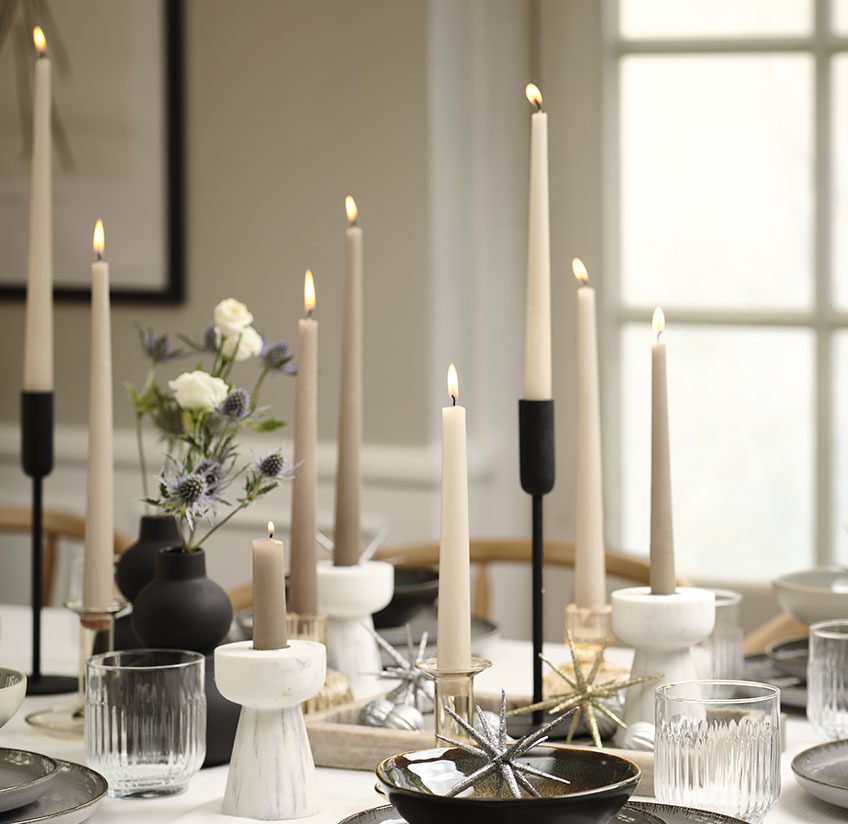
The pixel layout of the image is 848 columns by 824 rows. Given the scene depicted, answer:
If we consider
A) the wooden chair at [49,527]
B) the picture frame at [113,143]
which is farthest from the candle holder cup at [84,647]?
the picture frame at [113,143]

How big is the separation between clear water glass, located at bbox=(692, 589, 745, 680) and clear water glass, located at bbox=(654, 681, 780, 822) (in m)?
0.34

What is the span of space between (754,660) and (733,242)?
1.44 metres

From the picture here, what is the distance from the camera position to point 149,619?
105 cm

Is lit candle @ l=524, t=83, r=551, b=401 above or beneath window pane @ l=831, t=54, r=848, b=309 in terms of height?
beneath

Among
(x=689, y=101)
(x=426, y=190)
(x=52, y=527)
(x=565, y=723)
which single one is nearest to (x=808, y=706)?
(x=565, y=723)

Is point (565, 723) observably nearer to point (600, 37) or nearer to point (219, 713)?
point (219, 713)

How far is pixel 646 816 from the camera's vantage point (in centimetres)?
81

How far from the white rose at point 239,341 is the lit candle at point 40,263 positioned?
194mm

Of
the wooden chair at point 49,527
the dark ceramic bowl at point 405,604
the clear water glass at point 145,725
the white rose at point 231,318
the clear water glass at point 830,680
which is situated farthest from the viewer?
the wooden chair at point 49,527

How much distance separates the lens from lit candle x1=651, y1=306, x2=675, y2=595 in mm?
997

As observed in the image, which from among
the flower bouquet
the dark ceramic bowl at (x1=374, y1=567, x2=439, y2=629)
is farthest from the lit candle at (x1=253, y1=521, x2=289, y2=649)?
the dark ceramic bowl at (x1=374, y1=567, x2=439, y2=629)

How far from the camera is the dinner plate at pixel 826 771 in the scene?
0.89 meters

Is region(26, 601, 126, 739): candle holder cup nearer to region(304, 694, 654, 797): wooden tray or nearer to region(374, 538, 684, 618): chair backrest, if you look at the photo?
region(304, 694, 654, 797): wooden tray

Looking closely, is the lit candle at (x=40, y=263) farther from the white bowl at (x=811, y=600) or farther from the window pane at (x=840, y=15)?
the window pane at (x=840, y=15)
